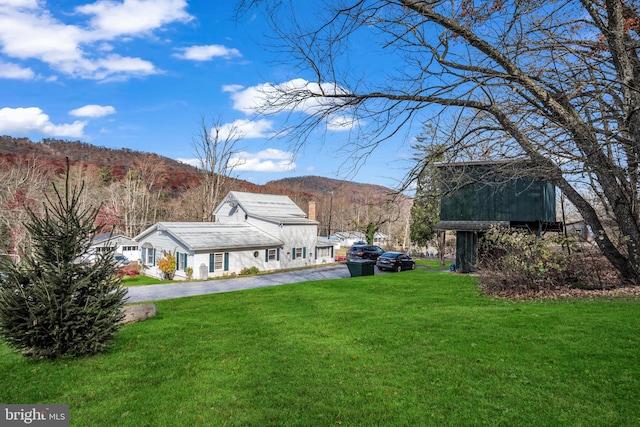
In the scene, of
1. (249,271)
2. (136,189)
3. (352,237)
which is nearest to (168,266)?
(249,271)

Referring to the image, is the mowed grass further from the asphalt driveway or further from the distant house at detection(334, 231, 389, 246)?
the distant house at detection(334, 231, 389, 246)

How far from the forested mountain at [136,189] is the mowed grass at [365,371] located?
2.42 metres

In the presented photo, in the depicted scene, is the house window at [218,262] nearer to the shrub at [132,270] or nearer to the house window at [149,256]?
the house window at [149,256]

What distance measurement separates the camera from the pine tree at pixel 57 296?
5.61 m

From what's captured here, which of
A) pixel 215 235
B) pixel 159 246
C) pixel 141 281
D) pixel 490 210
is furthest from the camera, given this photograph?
pixel 215 235

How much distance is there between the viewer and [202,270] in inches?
919

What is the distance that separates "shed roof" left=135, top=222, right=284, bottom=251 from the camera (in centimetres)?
2373

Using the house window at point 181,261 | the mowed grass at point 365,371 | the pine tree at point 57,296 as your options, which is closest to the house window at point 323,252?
the house window at point 181,261

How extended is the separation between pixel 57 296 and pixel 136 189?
123 ft

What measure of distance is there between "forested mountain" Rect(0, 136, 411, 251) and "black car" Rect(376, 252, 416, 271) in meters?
4.57

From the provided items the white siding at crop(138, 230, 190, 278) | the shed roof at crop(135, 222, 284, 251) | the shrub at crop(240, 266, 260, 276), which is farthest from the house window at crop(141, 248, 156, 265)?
the shrub at crop(240, 266, 260, 276)

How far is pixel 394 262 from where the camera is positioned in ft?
81.0

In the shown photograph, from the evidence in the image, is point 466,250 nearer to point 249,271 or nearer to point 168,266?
point 249,271

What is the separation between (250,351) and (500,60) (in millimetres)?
6666
